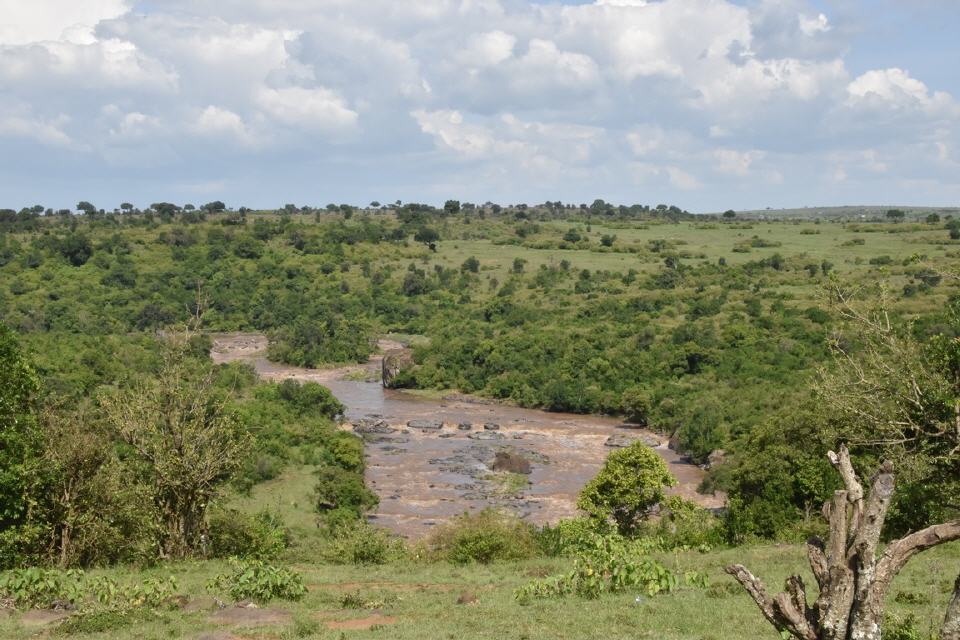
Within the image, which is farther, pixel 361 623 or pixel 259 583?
pixel 259 583

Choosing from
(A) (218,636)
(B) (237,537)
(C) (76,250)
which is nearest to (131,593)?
(A) (218,636)

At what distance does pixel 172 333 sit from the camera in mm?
23266

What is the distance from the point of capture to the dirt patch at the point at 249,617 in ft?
51.6

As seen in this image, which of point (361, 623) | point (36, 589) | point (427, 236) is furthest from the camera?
point (427, 236)

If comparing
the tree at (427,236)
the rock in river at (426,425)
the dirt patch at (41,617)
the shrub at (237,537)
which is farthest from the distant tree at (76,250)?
the dirt patch at (41,617)

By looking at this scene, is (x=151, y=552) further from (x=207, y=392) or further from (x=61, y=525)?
(x=207, y=392)

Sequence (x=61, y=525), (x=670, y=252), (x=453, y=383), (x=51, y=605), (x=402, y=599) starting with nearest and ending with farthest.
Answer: (x=51, y=605), (x=402, y=599), (x=61, y=525), (x=453, y=383), (x=670, y=252)

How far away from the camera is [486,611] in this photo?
16469 millimetres

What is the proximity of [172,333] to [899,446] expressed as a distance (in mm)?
17830

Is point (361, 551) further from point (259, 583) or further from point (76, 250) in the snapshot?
point (76, 250)

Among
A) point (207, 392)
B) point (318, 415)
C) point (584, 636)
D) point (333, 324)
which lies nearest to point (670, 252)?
point (333, 324)

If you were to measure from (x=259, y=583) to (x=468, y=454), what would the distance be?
41462mm

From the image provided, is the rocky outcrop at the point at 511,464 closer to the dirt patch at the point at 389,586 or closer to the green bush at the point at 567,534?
the green bush at the point at 567,534

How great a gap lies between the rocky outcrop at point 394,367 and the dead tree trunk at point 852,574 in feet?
258
